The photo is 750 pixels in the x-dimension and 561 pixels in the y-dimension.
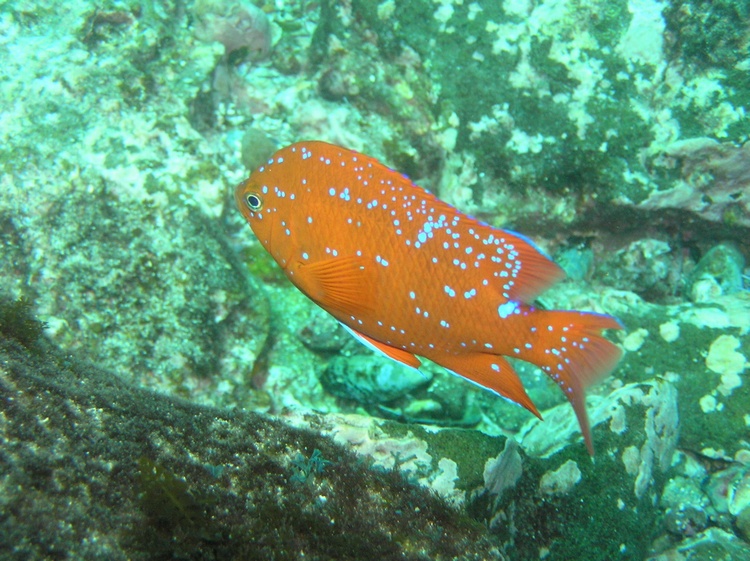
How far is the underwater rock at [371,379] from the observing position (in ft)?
15.4

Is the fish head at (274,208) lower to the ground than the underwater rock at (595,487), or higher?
higher

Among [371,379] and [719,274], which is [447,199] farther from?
[719,274]

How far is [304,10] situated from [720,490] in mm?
7835

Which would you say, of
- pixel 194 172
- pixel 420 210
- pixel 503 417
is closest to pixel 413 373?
pixel 503 417

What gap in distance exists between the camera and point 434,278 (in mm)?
2686

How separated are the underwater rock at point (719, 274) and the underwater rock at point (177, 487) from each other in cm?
406

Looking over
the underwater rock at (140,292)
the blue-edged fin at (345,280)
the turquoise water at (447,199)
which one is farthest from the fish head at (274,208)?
the underwater rock at (140,292)

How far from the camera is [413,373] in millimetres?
4695

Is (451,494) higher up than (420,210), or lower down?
lower down

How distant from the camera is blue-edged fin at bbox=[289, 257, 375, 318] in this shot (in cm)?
273

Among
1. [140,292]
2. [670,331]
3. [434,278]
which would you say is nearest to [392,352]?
[434,278]

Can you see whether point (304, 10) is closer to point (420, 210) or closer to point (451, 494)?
point (420, 210)

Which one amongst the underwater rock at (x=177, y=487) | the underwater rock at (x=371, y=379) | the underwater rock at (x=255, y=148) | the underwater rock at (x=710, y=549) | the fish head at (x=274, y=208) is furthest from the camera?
the underwater rock at (x=255, y=148)

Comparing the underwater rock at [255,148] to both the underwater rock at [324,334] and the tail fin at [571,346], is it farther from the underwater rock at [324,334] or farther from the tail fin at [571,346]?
the tail fin at [571,346]
